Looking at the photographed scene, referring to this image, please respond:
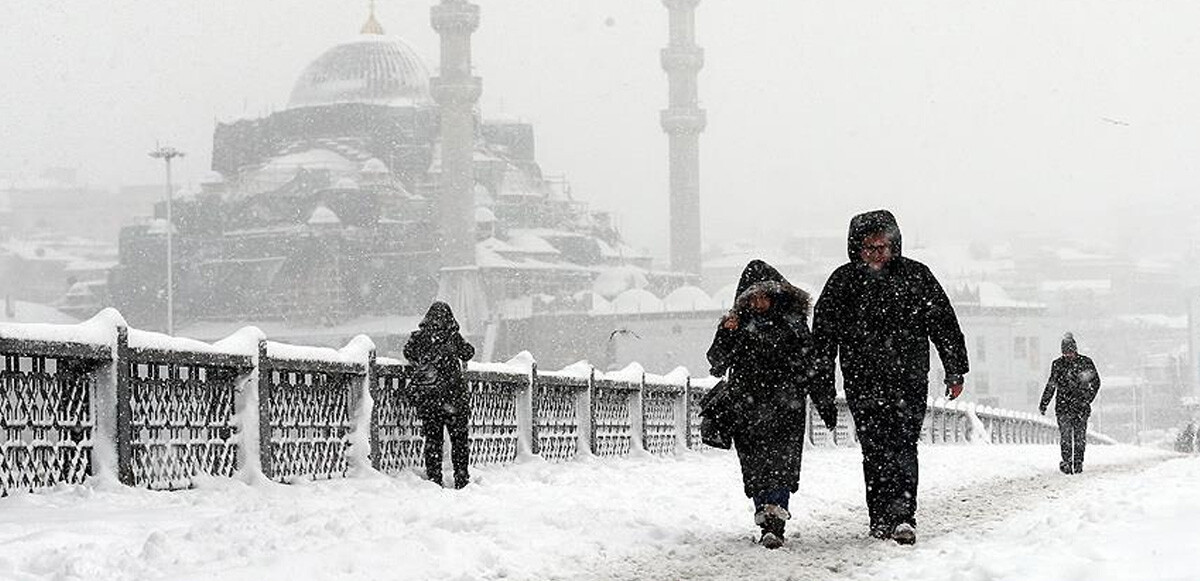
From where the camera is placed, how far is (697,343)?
291 ft

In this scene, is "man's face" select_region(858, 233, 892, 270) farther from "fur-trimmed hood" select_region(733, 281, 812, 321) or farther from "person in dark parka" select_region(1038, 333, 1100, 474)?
"person in dark parka" select_region(1038, 333, 1100, 474)

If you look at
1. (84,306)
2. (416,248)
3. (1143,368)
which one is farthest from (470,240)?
(1143,368)

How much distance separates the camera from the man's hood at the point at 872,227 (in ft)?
23.8

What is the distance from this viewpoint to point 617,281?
339ft

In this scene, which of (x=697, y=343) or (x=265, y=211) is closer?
(x=697, y=343)

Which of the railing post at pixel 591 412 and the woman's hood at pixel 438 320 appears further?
the railing post at pixel 591 412

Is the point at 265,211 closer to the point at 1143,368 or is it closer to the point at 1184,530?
the point at 1143,368

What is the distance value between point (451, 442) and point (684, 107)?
90123 mm

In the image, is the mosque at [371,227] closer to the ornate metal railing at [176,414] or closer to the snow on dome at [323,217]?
the snow on dome at [323,217]

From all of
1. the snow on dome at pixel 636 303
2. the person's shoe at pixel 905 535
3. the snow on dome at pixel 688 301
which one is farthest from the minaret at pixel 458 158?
the person's shoe at pixel 905 535

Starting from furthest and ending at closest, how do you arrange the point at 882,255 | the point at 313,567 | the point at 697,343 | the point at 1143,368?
the point at 1143,368 < the point at 697,343 < the point at 882,255 < the point at 313,567

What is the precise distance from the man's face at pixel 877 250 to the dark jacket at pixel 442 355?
3.91 meters

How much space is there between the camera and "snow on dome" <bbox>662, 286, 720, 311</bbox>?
298ft

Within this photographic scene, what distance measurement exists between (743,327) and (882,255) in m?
0.72
